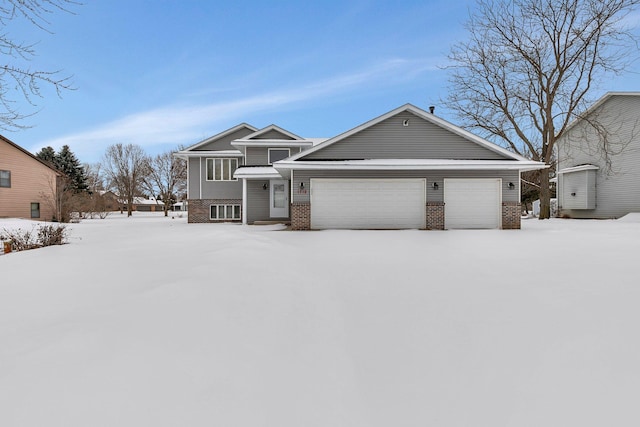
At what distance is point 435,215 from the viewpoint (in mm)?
15211

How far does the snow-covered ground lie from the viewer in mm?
2354

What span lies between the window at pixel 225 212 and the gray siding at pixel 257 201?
3779mm

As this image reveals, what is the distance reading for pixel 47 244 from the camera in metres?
9.98

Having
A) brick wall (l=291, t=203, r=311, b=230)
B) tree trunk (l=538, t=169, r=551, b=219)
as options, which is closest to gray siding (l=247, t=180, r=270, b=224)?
brick wall (l=291, t=203, r=311, b=230)

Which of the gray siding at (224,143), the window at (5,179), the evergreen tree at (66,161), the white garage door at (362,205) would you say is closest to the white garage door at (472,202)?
the white garage door at (362,205)

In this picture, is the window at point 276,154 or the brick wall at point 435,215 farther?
the window at point 276,154

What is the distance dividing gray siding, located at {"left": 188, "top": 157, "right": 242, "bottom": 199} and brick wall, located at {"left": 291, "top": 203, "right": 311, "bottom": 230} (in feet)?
33.5

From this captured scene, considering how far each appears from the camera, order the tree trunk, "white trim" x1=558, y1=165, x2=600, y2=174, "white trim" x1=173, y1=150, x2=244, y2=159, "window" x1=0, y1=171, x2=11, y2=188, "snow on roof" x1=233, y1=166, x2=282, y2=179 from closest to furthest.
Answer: "snow on roof" x1=233, y1=166, x2=282, y2=179 < "white trim" x1=558, y1=165, x2=600, y2=174 < the tree trunk < "white trim" x1=173, y1=150, x2=244, y2=159 < "window" x1=0, y1=171, x2=11, y2=188

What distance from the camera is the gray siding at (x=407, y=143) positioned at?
15859 mm

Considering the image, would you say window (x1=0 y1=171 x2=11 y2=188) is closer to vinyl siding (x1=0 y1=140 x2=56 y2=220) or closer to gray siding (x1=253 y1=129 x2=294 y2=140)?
vinyl siding (x1=0 y1=140 x2=56 y2=220)

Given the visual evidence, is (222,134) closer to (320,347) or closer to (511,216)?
(511,216)

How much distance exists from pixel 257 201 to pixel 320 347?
1834cm

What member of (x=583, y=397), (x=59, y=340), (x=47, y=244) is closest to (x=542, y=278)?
(x=583, y=397)

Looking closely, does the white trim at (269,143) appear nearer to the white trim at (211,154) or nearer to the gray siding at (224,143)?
the white trim at (211,154)
